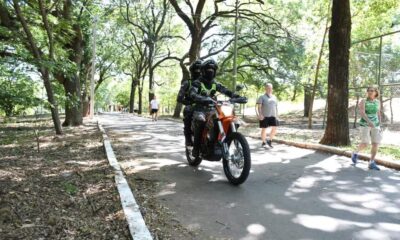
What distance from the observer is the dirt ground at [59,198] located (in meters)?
4.08

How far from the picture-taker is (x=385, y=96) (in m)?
12.7

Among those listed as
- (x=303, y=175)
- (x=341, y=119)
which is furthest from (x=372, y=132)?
(x=341, y=119)

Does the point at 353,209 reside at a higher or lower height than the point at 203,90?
lower

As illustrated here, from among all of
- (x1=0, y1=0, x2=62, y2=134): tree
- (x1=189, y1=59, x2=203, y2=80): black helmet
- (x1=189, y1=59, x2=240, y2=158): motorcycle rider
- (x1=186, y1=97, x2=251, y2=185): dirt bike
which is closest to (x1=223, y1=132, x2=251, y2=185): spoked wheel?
(x1=186, y1=97, x2=251, y2=185): dirt bike

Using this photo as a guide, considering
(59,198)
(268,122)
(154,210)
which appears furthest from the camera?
(268,122)

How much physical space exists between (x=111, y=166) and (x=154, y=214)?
2.91 m

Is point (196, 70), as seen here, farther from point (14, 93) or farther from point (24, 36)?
point (24, 36)

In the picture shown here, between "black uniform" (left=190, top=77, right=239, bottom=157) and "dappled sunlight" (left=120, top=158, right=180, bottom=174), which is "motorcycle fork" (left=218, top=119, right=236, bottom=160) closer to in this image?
"black uniform" (left=190, top=77, right=239, bottom=157)

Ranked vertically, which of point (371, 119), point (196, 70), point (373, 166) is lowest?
point (373, 166)

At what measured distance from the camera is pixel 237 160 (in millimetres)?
6207

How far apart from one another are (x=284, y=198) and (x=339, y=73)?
6369 millimetres

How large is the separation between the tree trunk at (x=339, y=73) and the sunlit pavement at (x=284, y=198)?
6.92 ft

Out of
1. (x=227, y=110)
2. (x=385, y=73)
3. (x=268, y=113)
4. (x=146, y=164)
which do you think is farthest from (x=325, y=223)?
(x=385, y=73)

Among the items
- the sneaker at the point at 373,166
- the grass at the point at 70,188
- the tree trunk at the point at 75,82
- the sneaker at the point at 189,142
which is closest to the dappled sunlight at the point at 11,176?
the grass at the point at 70,188
